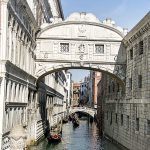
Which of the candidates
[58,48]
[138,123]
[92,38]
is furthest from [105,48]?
[138,123]

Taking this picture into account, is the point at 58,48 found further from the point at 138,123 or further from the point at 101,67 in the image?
the point at 138,123

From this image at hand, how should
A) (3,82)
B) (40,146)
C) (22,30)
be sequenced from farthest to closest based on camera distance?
(40,146) → (22,30) → (3,82)

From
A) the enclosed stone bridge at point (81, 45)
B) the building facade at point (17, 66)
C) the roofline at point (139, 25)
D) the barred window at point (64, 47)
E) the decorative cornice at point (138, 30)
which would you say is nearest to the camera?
the building facade at point (17, 66)

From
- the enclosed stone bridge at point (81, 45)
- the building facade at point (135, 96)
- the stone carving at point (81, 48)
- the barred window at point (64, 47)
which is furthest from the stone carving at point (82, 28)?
the building facade at point (135, 96)

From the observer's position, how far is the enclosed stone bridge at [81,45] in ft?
67.5

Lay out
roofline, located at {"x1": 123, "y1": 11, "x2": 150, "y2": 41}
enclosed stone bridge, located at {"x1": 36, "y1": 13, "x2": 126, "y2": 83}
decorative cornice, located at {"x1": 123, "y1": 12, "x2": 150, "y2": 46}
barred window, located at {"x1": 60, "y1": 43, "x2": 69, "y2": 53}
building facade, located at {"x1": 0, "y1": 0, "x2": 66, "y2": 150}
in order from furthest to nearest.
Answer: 1. barred window, located at {"x1": 60, "y1": 43, "x2": 69, "y2": 53}
2. enclosed stone bridge, located at {"x1": 36, "y1": 13, "x2": 126, "y2": 83}
3. decorative cornice, located at {"x1": 123, "y1": 12, "x2": 150, "y2": 46}
4. roofline, located at {"x1": 123, "y1": 11, "x2": 150, "y2": 41}
5. building facade, located at {"x1": 0, "y1": 0, "x2": 66, "y2": 150}

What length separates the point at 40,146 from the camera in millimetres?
22359

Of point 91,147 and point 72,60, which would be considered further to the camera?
point 91,147

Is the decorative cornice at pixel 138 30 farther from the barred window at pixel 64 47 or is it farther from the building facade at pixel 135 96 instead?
the barred window at pixel 64 47

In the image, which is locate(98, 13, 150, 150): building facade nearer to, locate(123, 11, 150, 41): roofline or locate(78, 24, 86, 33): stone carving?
locate(123, 11, 150, 41): roofline

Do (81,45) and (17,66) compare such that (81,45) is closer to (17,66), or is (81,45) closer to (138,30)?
(138,30)

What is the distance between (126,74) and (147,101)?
516 cm

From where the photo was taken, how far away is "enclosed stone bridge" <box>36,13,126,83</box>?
20562mm

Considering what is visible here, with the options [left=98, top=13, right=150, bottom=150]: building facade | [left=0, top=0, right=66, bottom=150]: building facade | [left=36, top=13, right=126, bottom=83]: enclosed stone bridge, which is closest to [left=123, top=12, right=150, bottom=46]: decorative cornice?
[left=98, top=13, right=150, bottom=150]: building facade
